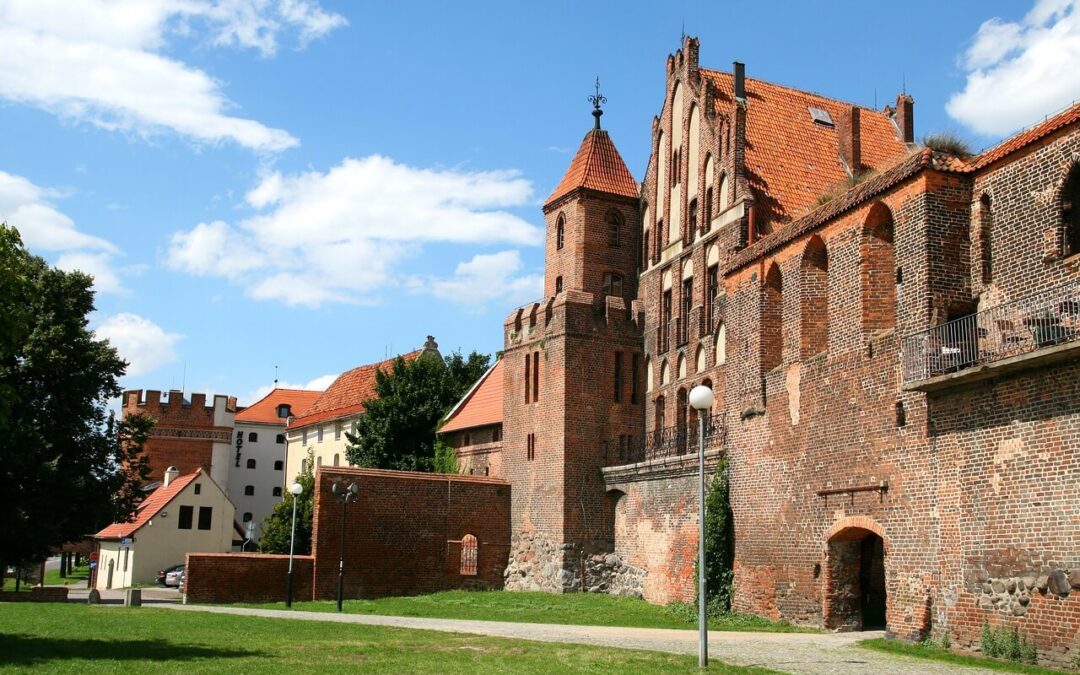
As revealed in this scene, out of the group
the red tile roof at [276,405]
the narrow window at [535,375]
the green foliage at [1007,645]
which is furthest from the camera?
the red tile roof at [276,405]

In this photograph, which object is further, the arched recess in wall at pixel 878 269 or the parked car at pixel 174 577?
the parked car at pixel 174 577

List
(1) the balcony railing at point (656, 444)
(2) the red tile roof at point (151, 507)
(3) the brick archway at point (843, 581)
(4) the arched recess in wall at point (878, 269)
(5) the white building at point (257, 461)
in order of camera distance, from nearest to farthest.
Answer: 1. (4) the arched recess in wall at point (878, 269)
2. (3) the brick archway at point (843, 581)
3. (1) the balcony railing at point (656, 444)
4. (2) the red tile roof at point (151, 507)
5. (5) the white building at point (257, 461)

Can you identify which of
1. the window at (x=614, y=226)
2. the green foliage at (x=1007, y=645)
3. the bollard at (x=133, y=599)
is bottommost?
the bollard at (x=133, y=599)

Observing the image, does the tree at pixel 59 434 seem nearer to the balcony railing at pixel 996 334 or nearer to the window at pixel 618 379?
the window at pixel 618 379

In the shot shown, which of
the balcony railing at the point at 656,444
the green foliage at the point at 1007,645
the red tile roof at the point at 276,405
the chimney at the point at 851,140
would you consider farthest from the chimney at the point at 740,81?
the red tile roof at the point at 276,405

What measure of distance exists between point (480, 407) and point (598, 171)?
10307 millimetres

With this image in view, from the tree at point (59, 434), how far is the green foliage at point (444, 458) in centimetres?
1166

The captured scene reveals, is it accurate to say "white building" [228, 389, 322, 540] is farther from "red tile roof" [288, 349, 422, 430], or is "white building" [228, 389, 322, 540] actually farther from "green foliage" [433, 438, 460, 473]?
"green foliage" [433, 438, 460, 473]

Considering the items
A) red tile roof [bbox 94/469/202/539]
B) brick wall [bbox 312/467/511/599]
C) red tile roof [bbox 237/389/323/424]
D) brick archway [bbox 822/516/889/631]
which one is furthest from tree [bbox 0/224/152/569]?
red tile roof [bbox 237/389/323/424]

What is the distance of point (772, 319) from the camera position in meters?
24.6

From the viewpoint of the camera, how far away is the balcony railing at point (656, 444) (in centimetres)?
3172

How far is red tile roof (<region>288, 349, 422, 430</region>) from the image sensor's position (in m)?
62.6

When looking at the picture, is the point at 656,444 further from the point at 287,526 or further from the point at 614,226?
the point at 287,526

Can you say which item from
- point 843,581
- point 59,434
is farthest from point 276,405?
point 843,581
